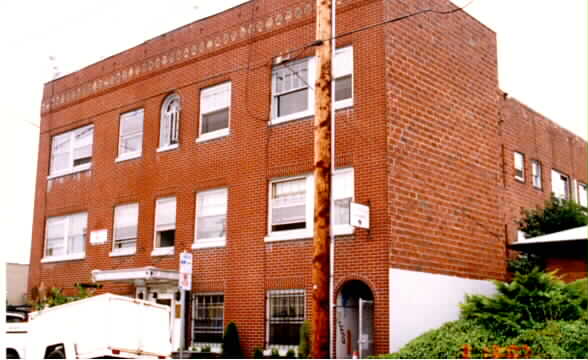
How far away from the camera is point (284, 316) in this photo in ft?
65.3

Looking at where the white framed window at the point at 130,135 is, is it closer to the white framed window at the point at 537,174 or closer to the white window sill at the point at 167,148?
the white window sill at the point at 167,148

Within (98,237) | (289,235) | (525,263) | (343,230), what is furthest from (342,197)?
(98,237)

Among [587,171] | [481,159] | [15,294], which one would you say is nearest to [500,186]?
[481,159]

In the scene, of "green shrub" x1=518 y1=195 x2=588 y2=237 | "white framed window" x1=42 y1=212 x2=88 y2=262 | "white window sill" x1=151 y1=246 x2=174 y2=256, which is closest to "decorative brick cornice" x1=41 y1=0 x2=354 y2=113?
Result: "white framed window" x1=42 y1=212 x2=88 y2=262

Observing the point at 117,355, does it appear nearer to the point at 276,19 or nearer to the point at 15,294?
the point at 276,19

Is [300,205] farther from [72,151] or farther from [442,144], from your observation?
[72,151]

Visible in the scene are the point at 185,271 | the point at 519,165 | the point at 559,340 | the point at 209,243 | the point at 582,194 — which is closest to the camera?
the point at 559,340

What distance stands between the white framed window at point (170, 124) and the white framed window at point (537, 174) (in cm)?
1348

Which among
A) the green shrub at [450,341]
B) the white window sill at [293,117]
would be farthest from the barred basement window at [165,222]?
the green shrub at [450,341]

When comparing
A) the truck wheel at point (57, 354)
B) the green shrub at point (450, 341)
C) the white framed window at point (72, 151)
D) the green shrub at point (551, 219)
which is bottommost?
the truck wheel at point (57, 354)

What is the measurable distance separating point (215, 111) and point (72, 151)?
27.1 ft

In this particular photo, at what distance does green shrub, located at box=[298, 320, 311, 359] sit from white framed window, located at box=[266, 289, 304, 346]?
37.0 inches

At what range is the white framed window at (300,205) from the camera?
19.1 metres

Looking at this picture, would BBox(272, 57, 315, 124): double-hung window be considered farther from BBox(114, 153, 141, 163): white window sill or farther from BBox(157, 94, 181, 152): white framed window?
BBox(114, 153, 141, 163): white window sill
